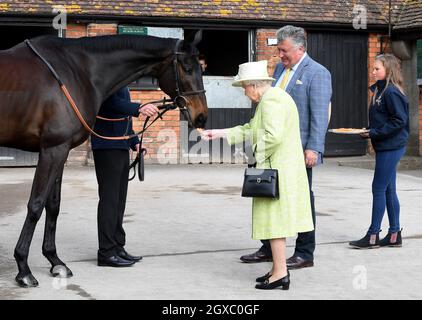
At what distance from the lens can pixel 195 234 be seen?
9109mm


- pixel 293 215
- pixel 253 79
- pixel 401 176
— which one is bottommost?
pixel 401 176

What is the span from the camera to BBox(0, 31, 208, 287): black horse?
6488 mm

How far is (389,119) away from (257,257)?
1.86 meters

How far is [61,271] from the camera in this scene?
6.90 m

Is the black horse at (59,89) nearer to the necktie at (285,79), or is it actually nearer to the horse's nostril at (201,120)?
the horse's nostril at (201,120)

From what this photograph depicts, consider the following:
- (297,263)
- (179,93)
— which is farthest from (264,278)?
(179,93)

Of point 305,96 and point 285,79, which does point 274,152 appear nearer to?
point 305,96

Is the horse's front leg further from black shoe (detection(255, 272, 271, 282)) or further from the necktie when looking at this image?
the necktie

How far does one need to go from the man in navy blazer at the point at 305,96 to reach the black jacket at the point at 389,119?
3.51 ft

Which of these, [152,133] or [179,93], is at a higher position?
[179,93]

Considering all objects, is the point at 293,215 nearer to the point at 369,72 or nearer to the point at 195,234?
the point at 195,234

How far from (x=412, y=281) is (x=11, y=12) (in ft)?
36.3

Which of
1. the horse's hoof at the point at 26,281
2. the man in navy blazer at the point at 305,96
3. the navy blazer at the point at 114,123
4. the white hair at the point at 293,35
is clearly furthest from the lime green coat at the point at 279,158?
the horse's hoof at the point at 26,281
